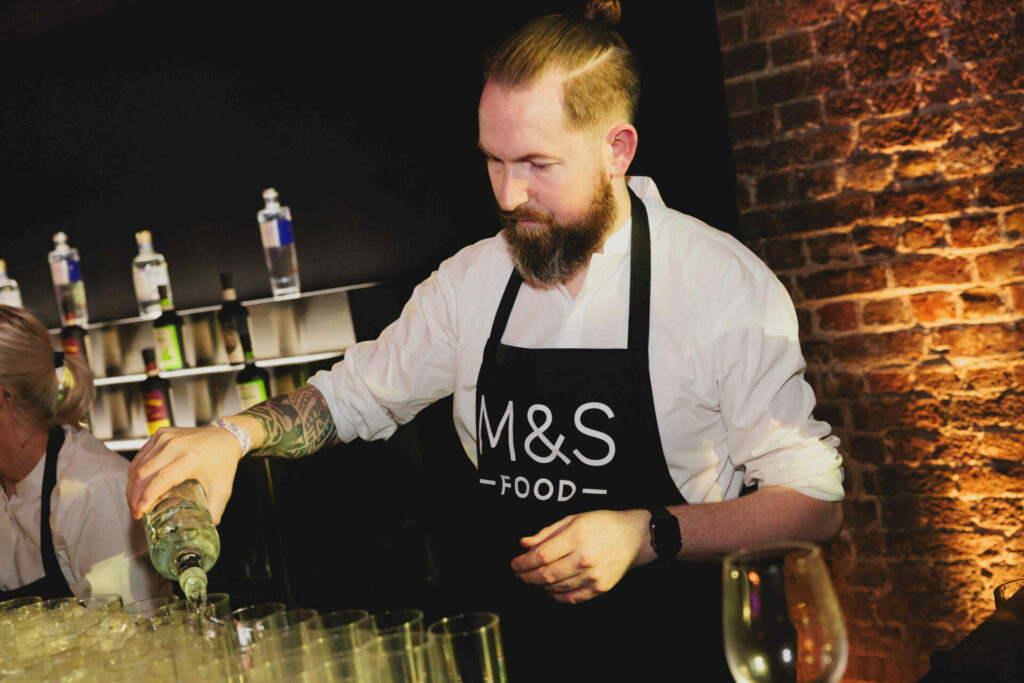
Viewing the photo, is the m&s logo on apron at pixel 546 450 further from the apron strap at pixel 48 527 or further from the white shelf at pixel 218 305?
the white shelf at pixel 218 305

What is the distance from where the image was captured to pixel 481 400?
1970 millimetres

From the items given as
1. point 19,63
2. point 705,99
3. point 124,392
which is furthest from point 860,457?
point 19,63

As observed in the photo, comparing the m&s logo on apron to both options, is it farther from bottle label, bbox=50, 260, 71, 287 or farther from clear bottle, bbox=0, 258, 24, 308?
clear bottle, bbox=0, 258, 24, 308

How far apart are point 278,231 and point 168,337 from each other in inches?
27.5

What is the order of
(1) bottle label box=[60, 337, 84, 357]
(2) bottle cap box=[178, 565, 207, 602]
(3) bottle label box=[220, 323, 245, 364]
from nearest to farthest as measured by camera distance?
(2) bottle cap box=[178, 565, 207, 602] < (3) bottle label box=[220, 323, 245, 364] < (1) bottle label box=[60, 337, 84, 357]

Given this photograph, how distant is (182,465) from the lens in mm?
1545

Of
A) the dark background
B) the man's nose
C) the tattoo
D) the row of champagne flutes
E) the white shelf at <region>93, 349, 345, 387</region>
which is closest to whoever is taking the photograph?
the row of champagne flutes

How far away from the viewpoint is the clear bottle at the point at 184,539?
1.27 metres

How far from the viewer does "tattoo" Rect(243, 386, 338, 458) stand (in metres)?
1.90

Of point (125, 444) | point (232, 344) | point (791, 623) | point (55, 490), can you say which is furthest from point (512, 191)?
point (125, 444)

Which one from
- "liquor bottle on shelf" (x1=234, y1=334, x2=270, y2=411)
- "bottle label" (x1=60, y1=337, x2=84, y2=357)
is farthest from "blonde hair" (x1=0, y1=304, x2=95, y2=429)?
"bottle label" (x1=60, y1=337, x2=84, y2=357)

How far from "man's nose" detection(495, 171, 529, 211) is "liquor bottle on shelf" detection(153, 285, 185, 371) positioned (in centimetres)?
237

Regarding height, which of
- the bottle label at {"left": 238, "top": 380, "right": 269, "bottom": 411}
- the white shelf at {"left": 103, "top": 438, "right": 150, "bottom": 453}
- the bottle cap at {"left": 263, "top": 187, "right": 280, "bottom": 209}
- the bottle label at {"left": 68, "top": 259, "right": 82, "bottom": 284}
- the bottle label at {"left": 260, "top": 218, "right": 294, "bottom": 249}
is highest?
the bottle cap at {"left": 263, "top": 187, "right": 280, "bottom": 209}

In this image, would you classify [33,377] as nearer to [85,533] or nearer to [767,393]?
[85,533]
